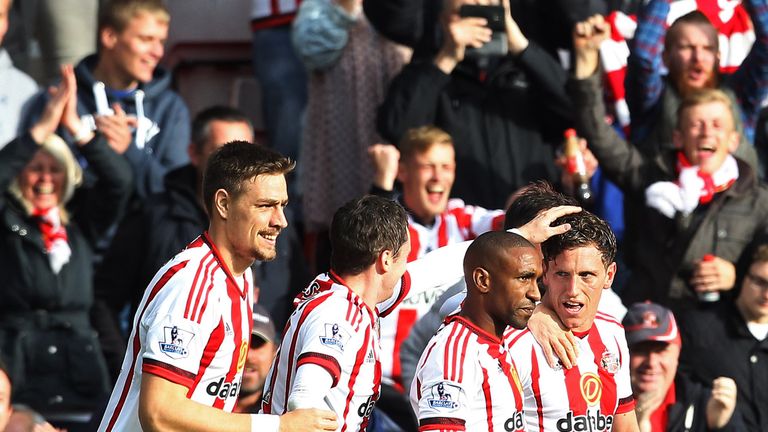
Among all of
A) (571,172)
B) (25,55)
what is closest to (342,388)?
(571,172)

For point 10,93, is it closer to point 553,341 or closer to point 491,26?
point 491,26

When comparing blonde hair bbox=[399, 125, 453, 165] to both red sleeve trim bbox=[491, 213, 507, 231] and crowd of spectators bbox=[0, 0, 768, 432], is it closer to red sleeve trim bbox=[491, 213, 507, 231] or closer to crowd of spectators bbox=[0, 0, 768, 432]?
crowd of spectators bbox=[0, 0, 768, 432]

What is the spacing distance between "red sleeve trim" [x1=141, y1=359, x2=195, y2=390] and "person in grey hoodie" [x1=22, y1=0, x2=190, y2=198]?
3698mm

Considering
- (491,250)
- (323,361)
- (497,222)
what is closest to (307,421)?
(323,361)

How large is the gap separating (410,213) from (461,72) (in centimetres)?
118

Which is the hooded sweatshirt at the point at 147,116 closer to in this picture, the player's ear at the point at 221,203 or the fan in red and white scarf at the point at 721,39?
the fan in red and white scarf at the point at 721,39

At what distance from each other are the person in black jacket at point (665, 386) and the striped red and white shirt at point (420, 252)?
89 cm

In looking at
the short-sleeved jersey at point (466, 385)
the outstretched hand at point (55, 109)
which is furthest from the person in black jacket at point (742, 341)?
the outstretched hand at point (55, 109)

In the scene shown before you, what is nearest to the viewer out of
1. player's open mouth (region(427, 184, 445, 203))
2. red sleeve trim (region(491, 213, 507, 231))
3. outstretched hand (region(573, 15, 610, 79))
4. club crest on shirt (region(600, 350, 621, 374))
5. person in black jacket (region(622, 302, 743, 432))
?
club crest on shirt (region(600, 350, 621, 374))

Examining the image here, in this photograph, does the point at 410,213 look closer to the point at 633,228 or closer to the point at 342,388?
the point at 633,228

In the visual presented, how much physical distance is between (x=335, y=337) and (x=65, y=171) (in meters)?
3.22

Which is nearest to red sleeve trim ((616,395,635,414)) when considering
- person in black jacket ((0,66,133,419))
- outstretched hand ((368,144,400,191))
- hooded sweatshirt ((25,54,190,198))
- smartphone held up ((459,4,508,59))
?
outstretched hand ((368,144,400,191))

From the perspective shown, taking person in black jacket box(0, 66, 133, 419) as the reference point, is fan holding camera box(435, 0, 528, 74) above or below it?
above

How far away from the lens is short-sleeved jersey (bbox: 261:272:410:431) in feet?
18.5
